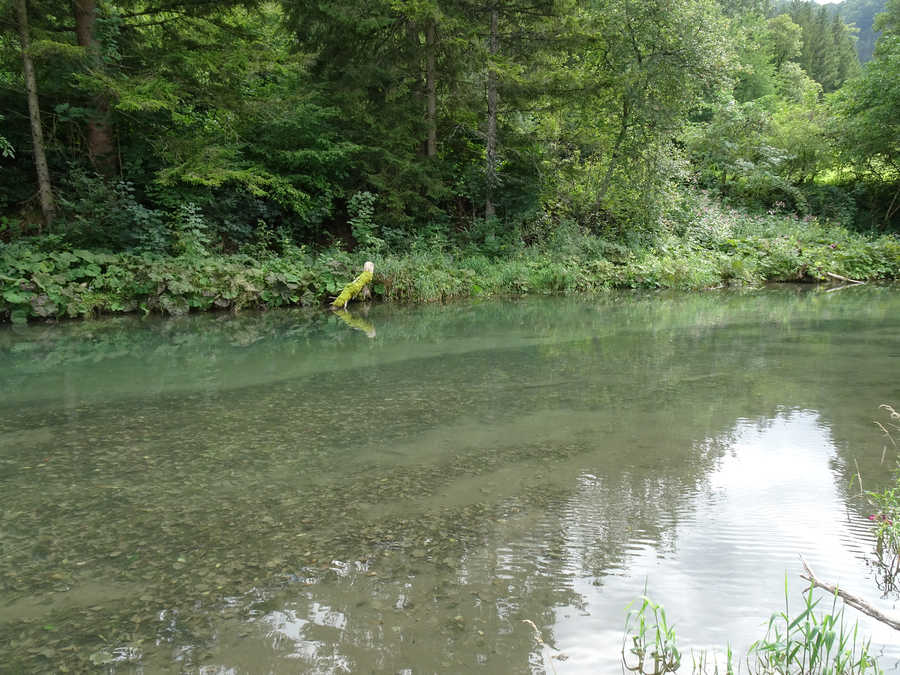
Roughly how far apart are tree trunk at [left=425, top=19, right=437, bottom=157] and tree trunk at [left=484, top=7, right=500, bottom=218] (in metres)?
1.51

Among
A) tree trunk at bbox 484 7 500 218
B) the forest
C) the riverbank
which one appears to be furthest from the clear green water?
tree trunk at bbox 484 7 500 218

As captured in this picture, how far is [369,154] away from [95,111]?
622 cm

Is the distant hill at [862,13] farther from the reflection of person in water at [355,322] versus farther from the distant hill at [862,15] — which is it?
the reflection of person in water at [355,322]

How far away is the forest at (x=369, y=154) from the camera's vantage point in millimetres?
12555

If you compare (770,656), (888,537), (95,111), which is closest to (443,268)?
(95,111)

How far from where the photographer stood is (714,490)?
12.6 feet

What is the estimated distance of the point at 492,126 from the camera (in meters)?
17.0

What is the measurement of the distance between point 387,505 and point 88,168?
13719mm

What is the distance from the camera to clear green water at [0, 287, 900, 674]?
2.47m

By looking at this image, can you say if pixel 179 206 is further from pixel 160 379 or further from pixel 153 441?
pixel 153 441

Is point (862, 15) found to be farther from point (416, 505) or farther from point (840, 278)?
point (416, 505)

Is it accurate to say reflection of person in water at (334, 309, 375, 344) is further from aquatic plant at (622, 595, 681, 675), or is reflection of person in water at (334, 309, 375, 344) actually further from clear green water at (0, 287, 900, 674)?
aquatic plant at (622, 595, 681, 675)

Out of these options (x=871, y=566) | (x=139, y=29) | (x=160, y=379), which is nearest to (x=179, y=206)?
(x=139, y=29)

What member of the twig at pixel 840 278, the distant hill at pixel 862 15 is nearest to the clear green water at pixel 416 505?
the twig at pixel 840 278
